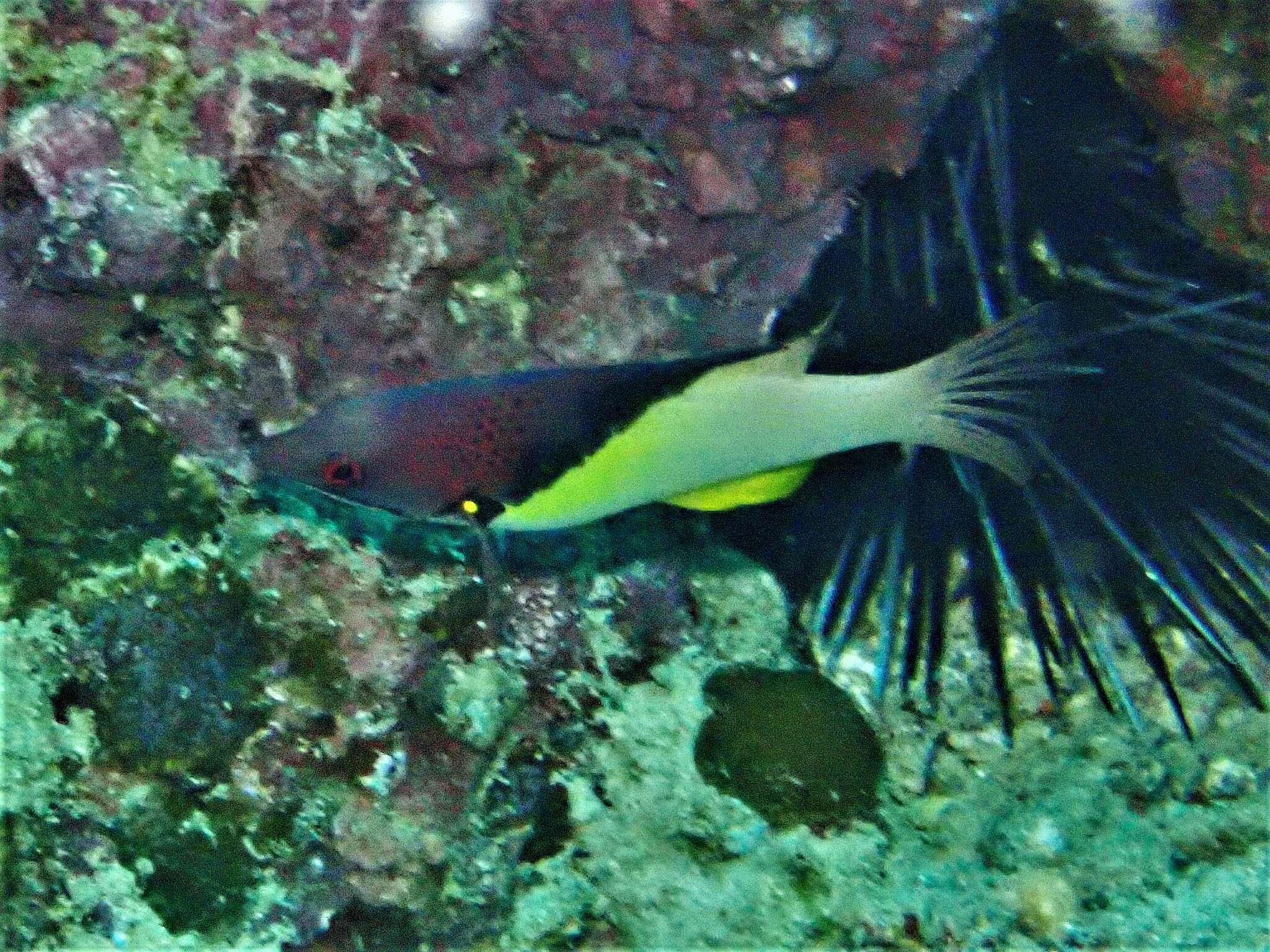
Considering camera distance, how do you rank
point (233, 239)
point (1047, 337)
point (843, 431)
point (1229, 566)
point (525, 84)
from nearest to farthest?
1. point (843, 431)
2. point (1047, 337)
3. point (233, 239)
4. point (525, 84)
5. point (1229, 566)

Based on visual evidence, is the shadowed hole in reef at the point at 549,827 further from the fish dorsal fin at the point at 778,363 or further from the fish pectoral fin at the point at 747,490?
the fish dorsal fin at the point at 778,363

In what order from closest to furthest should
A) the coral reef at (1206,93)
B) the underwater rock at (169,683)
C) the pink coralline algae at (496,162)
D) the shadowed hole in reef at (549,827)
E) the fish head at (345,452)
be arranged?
the fish head at (345,452)
the pink coralline algae at (496,162)
the underwater rock at (169,683)
the coral reef at (1206,93)
the shadowed hole in reef at (549,827)

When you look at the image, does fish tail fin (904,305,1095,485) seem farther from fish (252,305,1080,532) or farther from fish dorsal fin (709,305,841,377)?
fish dorsal fin (709,305,841,377)

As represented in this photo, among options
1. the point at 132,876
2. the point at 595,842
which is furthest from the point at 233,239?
the point at 595,842

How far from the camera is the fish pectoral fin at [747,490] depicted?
84.0 inches

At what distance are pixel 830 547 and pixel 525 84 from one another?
1473mm

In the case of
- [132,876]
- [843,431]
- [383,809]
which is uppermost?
[843,431]

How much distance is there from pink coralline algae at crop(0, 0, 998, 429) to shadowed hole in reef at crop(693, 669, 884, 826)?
39.4 inches

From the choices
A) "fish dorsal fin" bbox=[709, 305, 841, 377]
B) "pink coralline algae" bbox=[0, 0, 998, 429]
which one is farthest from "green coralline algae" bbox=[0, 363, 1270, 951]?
"fish dorsal fin" bbox=[709, 305, 841, 377]

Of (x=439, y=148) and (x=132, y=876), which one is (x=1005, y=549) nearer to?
(x=439, y=148)

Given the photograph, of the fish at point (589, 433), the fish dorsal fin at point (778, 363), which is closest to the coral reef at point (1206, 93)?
the fish at point (589, 433)

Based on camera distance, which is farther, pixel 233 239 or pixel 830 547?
pixel 830 547

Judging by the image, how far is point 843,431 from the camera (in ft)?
6.70

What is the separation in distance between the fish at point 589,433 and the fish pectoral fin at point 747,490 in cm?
3
